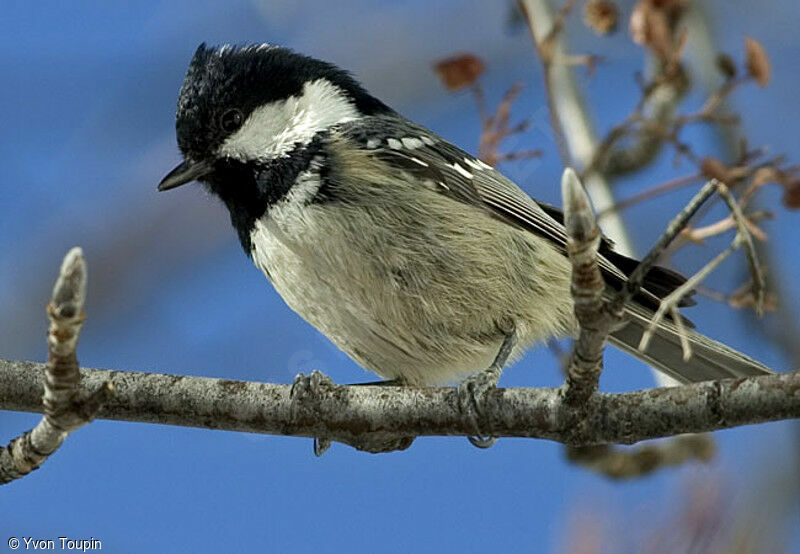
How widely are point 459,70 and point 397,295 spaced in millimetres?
692

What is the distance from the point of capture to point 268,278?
328 cm

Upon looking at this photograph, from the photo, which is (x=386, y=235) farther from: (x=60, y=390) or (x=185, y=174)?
(x=60, y=390)

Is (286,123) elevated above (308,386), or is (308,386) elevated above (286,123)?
(286,123)

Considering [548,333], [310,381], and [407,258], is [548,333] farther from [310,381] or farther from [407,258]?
[310,381]

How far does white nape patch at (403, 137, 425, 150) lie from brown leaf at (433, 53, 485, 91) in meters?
0.51

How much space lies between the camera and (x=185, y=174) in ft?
10.8

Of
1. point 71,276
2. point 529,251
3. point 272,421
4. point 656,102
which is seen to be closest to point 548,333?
point 529,251

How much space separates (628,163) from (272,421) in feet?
4.76

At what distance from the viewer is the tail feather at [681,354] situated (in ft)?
10.1

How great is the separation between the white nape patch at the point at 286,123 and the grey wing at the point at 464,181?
11 centimetres

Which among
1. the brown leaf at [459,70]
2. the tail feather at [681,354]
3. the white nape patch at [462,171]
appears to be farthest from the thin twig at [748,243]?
the white nape patch at [462,171]

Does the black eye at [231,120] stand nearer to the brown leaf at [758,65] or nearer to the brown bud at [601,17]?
the brown bud at [601,17]

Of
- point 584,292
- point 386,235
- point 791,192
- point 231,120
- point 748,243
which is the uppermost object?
point 231,120

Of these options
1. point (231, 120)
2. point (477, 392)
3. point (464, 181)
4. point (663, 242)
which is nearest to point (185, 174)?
point (231, 120)
